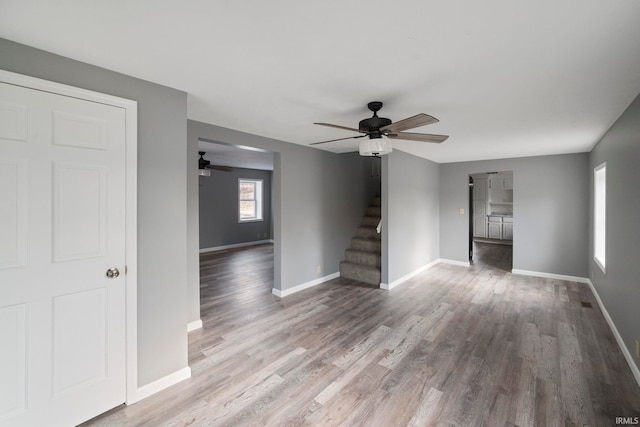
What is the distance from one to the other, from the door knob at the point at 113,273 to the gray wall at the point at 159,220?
0.44ft

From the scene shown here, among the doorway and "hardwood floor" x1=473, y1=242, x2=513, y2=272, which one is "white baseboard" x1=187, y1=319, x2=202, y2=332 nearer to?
"hardwood floor" x1=473, y1=242, x2=513, y2=272

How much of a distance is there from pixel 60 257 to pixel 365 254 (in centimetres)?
411

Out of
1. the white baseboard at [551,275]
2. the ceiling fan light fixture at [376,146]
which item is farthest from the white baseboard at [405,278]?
the ceiling fan light fixture at [376,146]

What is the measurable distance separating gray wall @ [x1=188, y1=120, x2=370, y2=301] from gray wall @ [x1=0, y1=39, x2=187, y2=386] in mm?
963

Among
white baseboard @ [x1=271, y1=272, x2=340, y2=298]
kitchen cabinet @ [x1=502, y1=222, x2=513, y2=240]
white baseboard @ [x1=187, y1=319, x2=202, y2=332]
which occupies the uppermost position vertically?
kitchen cabinet @ [x1=502, y1=222, x2=513, y2=240]

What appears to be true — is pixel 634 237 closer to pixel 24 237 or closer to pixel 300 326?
pixel 300 326

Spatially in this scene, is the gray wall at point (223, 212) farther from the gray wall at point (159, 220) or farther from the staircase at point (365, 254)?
the gray wall at point (159, 220)

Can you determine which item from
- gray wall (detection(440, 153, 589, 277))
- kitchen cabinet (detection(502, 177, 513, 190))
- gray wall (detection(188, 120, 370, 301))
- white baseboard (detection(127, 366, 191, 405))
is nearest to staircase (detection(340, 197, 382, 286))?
gray wall (detection(188, 120, 370, 301))

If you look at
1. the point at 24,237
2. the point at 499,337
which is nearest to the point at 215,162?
the point at 24,237

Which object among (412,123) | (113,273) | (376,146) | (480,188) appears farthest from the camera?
(480,188)

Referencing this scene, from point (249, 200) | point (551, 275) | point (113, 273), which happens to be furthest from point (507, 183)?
point (113, 273)

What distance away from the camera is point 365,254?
4.96m

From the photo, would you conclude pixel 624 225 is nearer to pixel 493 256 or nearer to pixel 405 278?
pixel 405 278

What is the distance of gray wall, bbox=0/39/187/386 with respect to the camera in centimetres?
197
